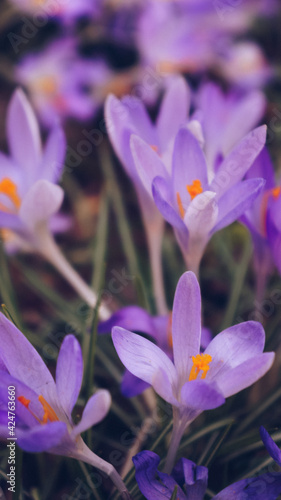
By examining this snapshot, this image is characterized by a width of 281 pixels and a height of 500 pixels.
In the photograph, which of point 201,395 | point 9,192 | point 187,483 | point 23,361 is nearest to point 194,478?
point 187,483

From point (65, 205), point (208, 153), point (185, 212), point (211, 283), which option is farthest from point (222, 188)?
point (65, 205)

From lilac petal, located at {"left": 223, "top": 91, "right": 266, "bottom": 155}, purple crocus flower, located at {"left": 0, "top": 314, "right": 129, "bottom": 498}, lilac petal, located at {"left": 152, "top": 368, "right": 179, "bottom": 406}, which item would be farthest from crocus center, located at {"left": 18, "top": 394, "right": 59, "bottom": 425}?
lilac petal, located at {"left": 223, "top": 91, "right": 266, "bottom": 155}

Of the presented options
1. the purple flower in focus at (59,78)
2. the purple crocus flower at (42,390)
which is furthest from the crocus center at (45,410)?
the purple flower in focus at (59,78)

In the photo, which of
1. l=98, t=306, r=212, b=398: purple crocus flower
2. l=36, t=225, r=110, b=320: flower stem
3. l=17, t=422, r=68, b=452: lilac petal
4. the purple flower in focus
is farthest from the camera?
the purple flower in focus

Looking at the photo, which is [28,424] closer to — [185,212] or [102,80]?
[185,212]

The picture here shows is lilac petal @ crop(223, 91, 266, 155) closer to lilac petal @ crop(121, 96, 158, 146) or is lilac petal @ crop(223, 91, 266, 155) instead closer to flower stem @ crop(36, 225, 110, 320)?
lilac petal @ crop(121, 96, 158, 146)

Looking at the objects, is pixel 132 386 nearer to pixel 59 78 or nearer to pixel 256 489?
pixel 256 489

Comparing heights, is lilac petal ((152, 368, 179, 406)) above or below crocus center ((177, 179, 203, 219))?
below
